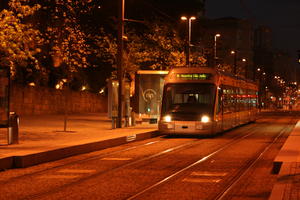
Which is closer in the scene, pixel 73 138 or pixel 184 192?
pixel 184 192

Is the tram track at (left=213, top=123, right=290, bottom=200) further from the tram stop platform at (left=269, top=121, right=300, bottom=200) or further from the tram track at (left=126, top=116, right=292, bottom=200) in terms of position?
the tram stop platform at (left=269, top=121, right=300, bottom=200)

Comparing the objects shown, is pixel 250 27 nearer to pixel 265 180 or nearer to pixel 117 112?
pixel 117 112

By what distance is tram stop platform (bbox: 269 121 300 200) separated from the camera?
9.53 metres

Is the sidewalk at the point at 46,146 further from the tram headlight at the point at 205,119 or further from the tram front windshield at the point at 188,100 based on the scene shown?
the tram headlight at the point at 205,119

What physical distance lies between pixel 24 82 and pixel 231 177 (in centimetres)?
3356

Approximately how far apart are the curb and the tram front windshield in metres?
2.16

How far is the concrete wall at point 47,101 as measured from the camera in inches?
1515

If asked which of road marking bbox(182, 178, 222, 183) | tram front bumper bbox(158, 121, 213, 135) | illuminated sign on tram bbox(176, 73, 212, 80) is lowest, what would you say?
road marking bbox(182, 178, 222, 183)

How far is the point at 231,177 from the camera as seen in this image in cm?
1280

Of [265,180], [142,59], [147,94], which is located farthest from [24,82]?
[265,180]

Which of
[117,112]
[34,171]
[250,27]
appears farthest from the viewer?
A: [250,27]

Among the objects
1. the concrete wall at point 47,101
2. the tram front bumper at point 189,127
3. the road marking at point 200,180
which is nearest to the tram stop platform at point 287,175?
the road marking at point 200,180

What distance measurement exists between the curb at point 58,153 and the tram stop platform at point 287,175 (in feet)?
20.5

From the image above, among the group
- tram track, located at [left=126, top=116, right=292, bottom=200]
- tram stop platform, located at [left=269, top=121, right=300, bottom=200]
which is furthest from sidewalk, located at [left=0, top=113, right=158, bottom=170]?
tram stop platform, located at [left=269, top=121, right=300, bottom=200]
